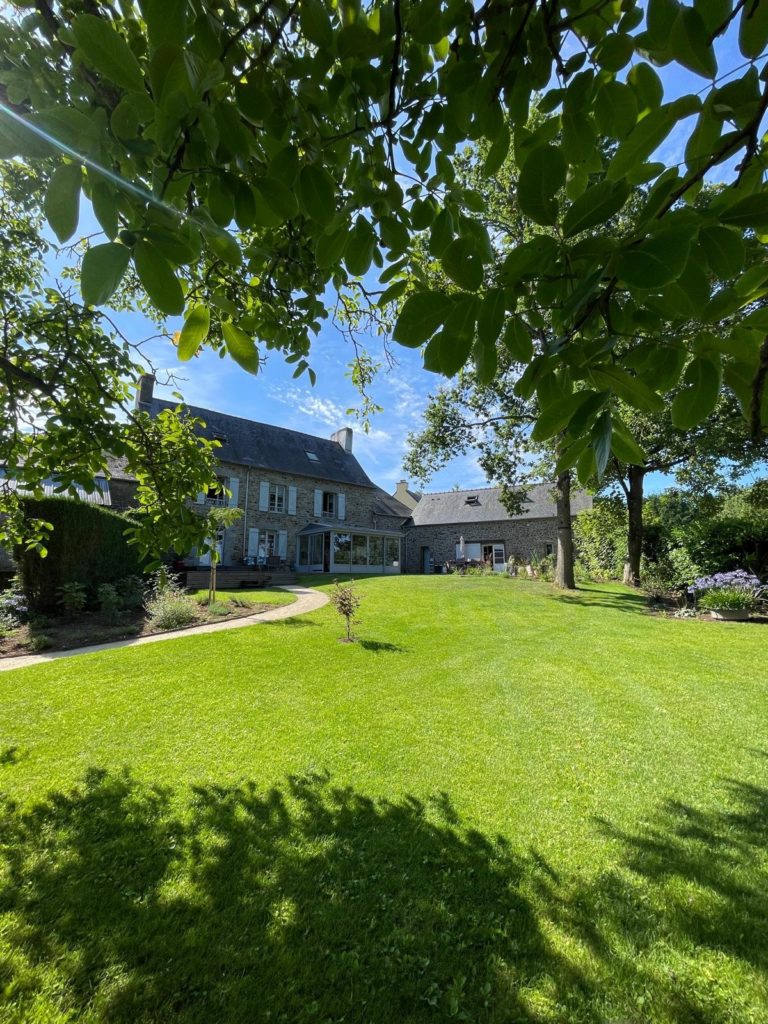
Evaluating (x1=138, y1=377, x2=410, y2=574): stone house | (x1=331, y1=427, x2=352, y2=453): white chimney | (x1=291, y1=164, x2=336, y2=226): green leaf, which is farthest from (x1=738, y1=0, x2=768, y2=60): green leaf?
(x1=331, y1=427, x2=352, y2=453): white chimney

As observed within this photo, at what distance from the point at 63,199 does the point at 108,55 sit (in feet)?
0.75

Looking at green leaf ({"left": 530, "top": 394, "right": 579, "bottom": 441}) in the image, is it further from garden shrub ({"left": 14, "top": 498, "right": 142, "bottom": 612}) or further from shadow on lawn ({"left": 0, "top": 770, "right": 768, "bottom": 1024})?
garden shrub ({"left": 14, "top": 498, "right": 142, "bottom": 612})

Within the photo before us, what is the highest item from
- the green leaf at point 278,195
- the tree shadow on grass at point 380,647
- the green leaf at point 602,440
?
the green leaf at point 278,195

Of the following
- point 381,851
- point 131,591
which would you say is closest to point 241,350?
point 381,851

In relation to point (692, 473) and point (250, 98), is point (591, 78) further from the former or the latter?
point (692, 473)

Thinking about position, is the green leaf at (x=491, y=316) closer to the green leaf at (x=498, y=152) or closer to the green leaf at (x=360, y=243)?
the green leaf at (x=360, y=243)

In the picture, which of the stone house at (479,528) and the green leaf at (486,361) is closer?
the green leaf at (486,361)

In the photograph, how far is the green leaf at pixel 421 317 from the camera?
963mm

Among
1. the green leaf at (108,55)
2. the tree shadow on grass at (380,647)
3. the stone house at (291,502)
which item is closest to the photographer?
the green leaf at (108,55)

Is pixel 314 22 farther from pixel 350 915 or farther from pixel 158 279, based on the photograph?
pixel 350 915

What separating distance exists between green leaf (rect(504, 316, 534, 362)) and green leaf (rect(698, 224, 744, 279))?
38cm

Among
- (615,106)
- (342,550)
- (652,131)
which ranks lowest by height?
(342,550)

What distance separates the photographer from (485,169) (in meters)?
1.43

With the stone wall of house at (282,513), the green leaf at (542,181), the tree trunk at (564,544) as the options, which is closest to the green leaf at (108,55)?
the green leaf at (542,181)
